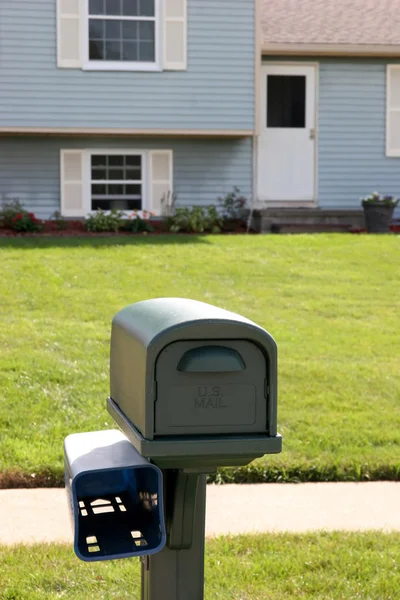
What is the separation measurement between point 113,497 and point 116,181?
583 inches

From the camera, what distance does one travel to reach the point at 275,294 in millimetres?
9891

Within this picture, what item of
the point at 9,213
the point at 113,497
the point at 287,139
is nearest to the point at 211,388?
the point at 113,497

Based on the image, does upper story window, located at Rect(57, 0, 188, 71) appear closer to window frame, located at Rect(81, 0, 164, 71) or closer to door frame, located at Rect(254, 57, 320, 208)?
window frame, located at Rect(81, 0, 164, 71)

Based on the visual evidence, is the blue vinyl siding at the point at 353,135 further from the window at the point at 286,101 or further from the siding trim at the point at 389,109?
the window at the point at 286,101

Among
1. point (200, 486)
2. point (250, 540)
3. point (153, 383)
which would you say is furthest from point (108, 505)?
point (250, 540)

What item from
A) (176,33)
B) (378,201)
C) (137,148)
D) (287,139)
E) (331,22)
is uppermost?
(331,22)

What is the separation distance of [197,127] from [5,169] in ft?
11.2

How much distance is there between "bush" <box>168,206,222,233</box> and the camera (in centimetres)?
1555

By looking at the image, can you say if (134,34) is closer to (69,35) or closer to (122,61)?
(122,61)

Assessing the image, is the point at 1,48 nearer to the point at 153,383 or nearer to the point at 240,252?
the point at 240,252

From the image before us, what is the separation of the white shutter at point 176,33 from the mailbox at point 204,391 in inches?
563

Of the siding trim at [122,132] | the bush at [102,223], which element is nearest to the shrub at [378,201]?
the siding trim at [122,132]

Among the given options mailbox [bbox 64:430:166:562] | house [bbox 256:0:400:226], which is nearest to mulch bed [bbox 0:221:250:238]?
house [bbox 256:0:400:226]

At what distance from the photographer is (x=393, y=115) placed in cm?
1858
